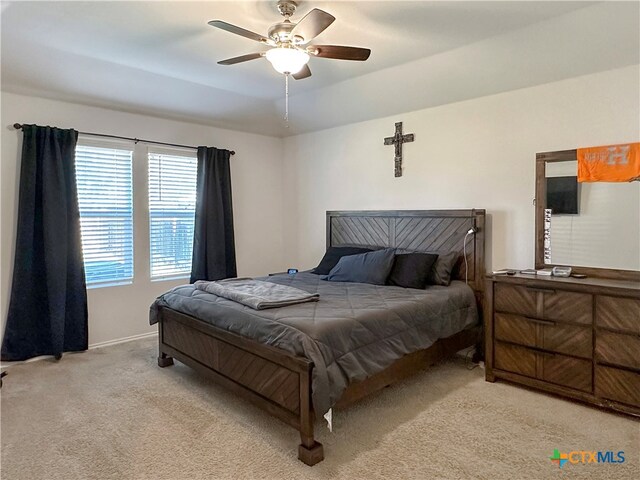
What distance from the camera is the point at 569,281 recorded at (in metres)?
2.96

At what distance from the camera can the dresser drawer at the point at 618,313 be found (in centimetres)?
262

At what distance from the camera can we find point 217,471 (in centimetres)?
216

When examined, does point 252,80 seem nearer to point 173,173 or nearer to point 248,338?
point 173,173

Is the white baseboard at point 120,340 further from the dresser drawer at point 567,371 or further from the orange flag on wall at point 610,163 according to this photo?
the orange flag on wall at point 610,163

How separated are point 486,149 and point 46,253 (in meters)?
4.06

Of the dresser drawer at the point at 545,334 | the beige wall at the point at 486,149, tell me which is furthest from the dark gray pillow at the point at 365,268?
the dresser drawer at the point at 545,334

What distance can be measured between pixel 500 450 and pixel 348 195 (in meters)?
3.29

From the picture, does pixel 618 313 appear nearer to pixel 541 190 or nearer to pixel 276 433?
pixel 541 190

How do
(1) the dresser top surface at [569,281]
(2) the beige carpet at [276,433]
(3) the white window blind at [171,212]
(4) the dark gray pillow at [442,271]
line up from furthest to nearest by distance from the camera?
(3) the white window blind at [171,212] < (4) the dark gray pillow at [442,271] < (1) the dresser top surface at [569,281] < (2) the beige carpet at [276,433]

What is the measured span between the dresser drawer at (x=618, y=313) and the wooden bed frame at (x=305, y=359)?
3.59 feet

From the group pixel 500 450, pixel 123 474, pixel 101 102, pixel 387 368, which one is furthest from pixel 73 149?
pixel 500 450

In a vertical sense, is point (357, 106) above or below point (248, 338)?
above

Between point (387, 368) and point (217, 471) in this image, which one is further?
point (387, 368)

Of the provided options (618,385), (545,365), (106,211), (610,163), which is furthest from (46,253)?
(610,163)
